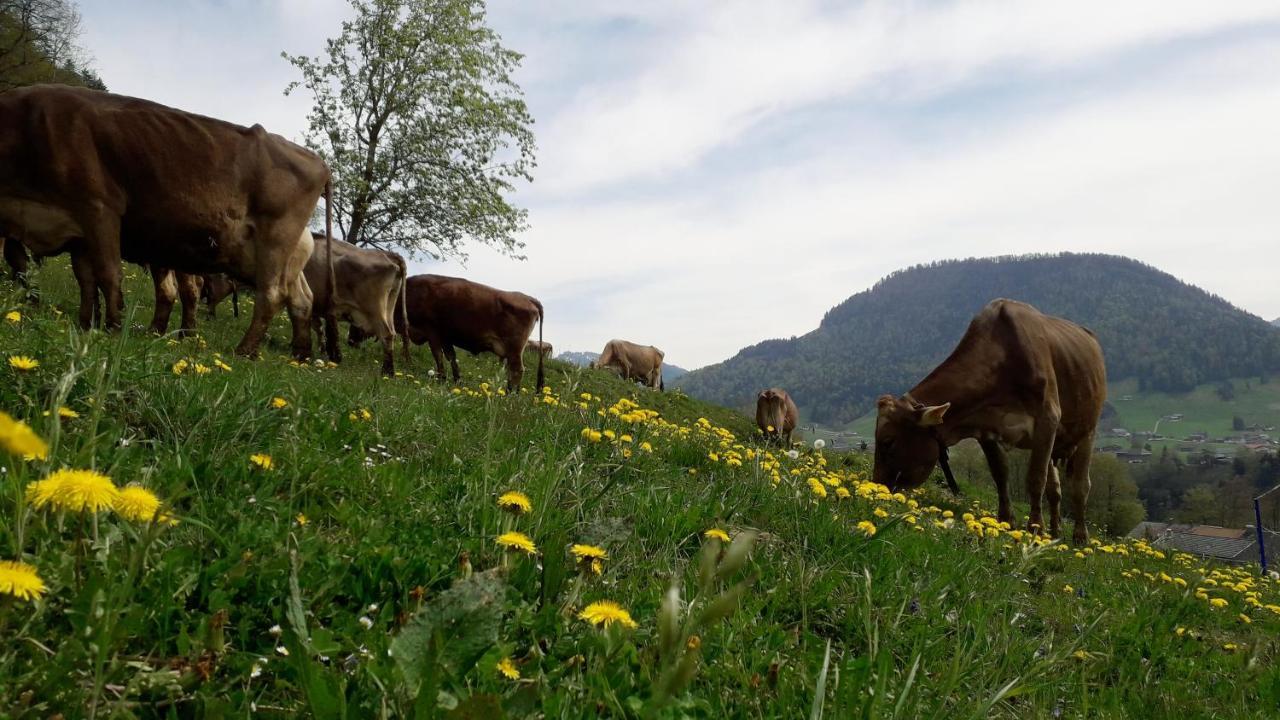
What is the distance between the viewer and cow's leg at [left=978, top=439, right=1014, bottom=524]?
11.1 meters

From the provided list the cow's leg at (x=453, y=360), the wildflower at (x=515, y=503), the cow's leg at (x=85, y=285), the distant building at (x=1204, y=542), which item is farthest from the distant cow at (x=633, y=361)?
the wildflower at (x=515, y=503)

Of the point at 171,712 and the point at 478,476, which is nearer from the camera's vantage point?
the point at 171,712

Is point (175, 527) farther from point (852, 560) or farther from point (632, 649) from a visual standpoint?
point (852, 560)

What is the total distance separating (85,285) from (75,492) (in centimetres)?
777

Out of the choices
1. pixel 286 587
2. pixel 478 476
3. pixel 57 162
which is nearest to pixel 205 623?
pixel 286 587

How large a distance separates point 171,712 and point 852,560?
3.36 metres

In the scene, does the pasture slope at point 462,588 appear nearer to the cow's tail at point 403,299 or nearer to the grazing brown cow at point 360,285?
the cow's tail at point 403,299

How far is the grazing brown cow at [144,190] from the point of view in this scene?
733 centimetres

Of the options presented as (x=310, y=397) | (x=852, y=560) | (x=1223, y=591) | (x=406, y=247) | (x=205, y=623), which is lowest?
(x=1223, y=591)

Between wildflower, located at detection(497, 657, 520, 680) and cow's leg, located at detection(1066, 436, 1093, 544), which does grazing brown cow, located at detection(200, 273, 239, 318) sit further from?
cow's leg, located at detection(1066, 436, 1093, 544)

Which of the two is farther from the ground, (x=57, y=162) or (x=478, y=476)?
(x=57, y=162)

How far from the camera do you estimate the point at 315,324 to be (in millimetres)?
16641

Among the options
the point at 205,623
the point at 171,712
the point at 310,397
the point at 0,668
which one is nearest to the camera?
the point at 0,668

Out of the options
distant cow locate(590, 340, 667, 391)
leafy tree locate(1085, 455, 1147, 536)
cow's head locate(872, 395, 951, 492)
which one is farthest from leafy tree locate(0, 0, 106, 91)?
leafy tree locate(1085, 455, 1147, 536)
